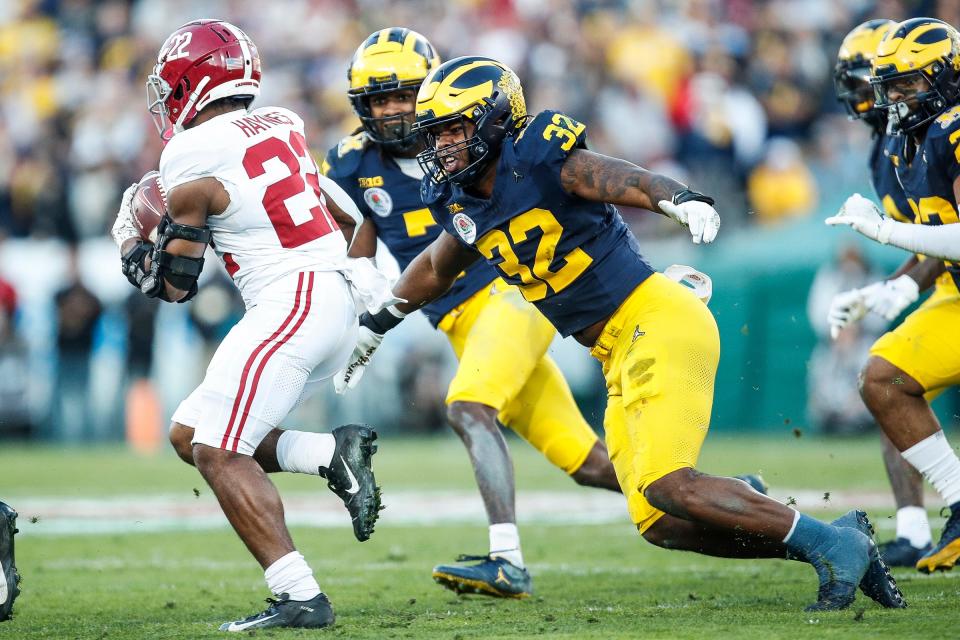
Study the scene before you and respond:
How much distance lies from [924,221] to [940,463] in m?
0.95

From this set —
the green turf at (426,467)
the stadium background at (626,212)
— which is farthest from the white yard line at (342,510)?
the stadium background at (626,212)

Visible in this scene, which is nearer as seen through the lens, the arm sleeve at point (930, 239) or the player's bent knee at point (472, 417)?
the arm sleeve at point (930, 239)

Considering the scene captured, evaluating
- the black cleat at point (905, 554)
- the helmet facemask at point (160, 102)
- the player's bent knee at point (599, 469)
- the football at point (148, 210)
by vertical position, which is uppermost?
the helmet facemask at point (160, 102)

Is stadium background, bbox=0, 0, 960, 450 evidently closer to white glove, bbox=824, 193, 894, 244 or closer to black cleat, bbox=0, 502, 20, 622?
white glove, bbox=824, 193, 894, 244

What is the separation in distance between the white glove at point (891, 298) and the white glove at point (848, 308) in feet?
0.05

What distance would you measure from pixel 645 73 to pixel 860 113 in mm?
7205

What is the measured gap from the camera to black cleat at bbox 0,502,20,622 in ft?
14.6

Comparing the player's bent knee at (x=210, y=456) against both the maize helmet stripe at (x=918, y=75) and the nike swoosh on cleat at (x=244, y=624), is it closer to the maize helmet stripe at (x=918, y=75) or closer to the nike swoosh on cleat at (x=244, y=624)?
the nike swoosh on cleat at (x=244, y=624)

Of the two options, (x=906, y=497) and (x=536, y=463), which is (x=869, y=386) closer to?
(x=906, y=497)

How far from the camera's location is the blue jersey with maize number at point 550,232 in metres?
4.25

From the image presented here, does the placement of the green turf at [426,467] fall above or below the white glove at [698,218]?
below

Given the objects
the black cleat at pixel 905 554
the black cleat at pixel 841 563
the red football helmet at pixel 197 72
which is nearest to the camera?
the black cleat at pixel 841 563

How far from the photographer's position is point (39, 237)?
13.2m

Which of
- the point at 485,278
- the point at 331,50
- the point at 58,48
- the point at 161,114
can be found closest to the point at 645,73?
the point at 331,50
